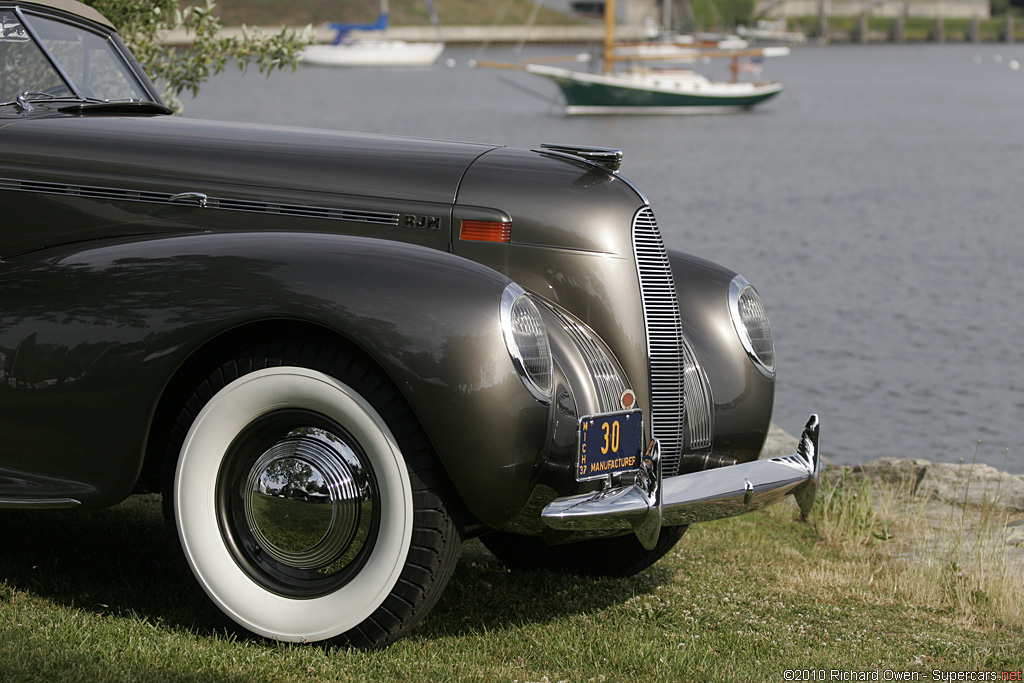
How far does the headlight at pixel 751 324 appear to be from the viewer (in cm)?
475

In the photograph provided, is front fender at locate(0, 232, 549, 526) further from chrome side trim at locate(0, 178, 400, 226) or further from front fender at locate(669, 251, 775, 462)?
front fender at locate(669, 251, 775, 462)

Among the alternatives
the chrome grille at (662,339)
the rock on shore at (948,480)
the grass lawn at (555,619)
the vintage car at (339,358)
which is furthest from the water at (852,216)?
the vintage car at (339,358)

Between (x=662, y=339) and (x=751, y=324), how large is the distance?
31.8 inches

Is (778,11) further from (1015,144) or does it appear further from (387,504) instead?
(387,504)

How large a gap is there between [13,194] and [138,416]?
124cm

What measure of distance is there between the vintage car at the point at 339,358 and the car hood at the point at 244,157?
0.04 feet

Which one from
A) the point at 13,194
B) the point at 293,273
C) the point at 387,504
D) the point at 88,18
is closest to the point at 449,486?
the point at 387,504

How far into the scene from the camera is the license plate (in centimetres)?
363

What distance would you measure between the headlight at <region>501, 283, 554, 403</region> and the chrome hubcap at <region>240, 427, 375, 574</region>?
22.9 inches

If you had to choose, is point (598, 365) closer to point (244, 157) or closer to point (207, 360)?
point (207, 360)

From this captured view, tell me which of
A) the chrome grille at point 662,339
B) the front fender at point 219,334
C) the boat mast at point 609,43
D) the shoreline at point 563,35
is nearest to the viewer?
the front fender at point 219,334

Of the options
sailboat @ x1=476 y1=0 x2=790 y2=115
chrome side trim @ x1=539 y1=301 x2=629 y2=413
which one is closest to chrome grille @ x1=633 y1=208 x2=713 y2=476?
chrome side trim @ x1=539 y1=301 x2=629 y2=413

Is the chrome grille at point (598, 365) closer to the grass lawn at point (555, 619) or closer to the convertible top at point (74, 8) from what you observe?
A: the grass lawn at point (555, 619)

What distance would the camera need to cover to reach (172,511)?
3607 millimetres
